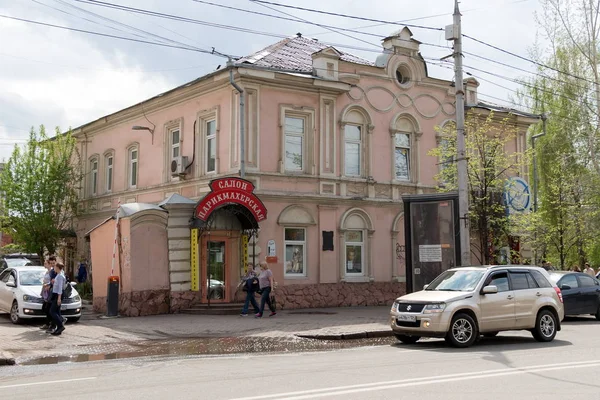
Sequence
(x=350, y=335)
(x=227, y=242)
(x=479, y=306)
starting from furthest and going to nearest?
(x=227, y=242) < (x=350, y=335) < (x=479, y=306)

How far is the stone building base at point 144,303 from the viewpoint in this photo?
21.0 metres

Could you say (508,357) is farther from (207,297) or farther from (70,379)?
(207,297)

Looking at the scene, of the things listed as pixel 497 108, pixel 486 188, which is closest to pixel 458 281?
pixel 486 188

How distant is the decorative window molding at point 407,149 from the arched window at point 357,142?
164cm

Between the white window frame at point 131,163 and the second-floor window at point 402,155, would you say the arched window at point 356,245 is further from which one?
the white window frame at point 131,163

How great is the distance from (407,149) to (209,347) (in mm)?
15318

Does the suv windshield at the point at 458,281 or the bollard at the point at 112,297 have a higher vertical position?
the suv windshield at the point at 458,281

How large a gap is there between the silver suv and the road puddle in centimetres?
156

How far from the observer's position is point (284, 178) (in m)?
23.5

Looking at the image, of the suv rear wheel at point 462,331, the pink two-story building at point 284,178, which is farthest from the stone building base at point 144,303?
the suv rear wheel at point 462,331

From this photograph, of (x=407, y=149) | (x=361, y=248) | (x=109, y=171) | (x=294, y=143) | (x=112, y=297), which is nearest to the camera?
(x=112, y=297)

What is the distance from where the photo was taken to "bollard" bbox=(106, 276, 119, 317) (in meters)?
20.5

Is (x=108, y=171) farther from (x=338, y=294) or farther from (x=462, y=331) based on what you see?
(x=462, y=331)

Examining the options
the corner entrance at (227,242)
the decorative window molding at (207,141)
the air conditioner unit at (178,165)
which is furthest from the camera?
the air conditioner unit at (178,165)
